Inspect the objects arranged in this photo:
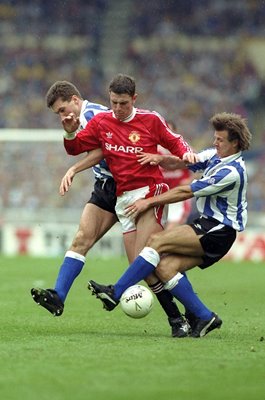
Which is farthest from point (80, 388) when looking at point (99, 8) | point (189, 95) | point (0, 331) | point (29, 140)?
point (99, 8)

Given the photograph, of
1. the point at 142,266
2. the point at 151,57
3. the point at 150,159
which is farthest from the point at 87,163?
the point at 151,57

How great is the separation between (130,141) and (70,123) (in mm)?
544

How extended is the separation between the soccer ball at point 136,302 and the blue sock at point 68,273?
63cm

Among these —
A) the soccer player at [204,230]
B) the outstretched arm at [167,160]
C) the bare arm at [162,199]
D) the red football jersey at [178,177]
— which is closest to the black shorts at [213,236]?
the soccer player at [204,230]

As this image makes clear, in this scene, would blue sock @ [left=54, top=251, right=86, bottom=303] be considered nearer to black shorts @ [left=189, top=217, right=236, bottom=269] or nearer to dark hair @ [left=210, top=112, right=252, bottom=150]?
black shorts @ [left=189, top=217, right=236, bottom=269]

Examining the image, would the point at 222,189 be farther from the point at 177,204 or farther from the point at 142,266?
the point at 177,204

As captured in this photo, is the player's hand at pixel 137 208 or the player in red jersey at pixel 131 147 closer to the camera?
the player's hand at pixel 137 208

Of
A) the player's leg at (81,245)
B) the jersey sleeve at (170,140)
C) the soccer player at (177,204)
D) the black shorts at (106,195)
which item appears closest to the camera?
the jersey sleeve at (170,140)

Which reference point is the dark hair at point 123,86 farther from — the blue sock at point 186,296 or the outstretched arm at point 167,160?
the blue sock at point 186,296

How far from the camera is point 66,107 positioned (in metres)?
9.17

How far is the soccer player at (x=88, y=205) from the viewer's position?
8.84 metres

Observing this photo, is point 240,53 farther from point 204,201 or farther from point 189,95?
point 204,201

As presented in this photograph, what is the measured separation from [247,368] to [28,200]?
15.5 metres

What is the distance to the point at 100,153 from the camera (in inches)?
356
